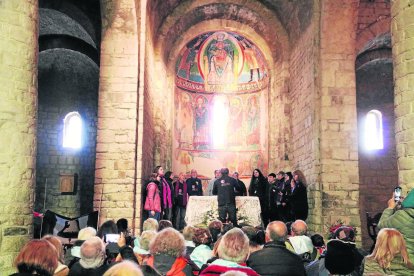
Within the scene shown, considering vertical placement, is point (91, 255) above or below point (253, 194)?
below

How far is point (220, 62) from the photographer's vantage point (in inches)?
838

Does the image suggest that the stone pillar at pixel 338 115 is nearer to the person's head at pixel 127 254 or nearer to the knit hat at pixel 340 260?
the person's head at pixel 127 254

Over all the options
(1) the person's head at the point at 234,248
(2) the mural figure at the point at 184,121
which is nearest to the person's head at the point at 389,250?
(1) the person's head at the point at 234,248

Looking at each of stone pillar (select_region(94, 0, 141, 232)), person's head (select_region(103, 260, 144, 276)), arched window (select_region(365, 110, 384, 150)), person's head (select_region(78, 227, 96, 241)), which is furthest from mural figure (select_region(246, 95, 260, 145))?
person's head (select_region(103, 260, 144, 276))

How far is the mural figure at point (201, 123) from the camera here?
20.9 m

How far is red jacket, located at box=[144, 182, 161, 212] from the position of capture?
11.9 metres

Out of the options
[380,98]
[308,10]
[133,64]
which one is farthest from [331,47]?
[380,98]

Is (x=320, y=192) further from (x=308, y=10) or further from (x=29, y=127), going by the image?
(x=29, y=127)

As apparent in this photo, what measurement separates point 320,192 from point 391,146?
7.34 metres

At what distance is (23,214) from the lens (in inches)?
259

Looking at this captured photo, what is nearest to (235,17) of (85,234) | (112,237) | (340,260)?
(112,237)

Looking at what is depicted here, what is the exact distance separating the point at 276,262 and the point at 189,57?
1710cm

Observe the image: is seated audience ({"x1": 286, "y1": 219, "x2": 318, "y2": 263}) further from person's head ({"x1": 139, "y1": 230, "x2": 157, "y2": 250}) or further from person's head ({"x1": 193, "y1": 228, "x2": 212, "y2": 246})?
person's head ({"x1": 139, "y1": 230, "x2": 157, "y2": 250})

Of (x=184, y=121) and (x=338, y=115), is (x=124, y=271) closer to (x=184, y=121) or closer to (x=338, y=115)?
(x=338, y=115)
